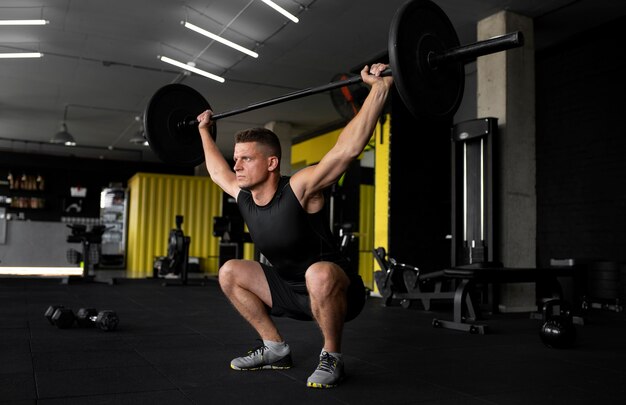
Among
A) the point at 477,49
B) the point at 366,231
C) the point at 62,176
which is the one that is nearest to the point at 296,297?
the point at 477,49

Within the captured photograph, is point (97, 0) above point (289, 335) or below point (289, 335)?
above

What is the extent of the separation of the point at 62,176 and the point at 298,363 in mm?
12100

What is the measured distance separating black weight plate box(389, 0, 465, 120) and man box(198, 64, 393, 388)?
9 centimetres

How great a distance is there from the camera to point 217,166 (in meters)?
2.21

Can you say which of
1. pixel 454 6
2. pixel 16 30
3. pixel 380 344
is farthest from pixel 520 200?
pixel 16 30

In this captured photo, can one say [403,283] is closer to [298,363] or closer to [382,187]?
[382,187]

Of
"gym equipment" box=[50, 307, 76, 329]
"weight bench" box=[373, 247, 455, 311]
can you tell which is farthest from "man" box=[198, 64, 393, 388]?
"weight bench" box=[373, 247, 455, 311]

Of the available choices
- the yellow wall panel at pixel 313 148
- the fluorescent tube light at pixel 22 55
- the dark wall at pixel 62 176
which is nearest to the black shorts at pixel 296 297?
the fluorescent tube light at pixel 22 55

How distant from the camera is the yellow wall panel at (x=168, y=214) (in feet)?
34.0

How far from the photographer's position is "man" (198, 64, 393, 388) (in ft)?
5.96

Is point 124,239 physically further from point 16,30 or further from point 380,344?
point 380,344

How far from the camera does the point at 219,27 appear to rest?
5277mm

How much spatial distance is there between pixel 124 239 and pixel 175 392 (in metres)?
10.7

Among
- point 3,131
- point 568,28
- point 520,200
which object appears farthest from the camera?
point 3,131
